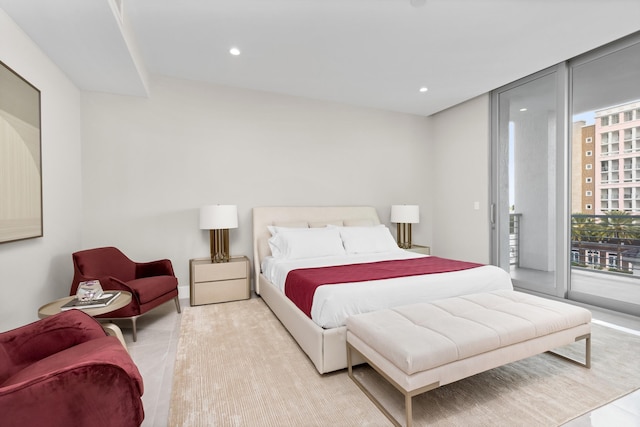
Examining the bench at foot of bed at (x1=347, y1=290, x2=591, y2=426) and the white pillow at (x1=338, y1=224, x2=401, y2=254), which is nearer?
the bench at foot of bed at (x1=347, y1=290, x2=591, y2=426)

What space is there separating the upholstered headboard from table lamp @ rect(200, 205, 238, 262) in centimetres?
40

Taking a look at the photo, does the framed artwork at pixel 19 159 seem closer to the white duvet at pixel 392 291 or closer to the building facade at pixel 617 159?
the white duvet at pixel 392 291

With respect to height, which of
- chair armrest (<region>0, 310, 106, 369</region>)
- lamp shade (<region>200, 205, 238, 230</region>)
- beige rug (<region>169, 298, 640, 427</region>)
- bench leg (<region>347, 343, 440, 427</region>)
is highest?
lamp shade (<region>200, 205, 238, 230</region>)

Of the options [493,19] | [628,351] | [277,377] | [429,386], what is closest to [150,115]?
[277,377]

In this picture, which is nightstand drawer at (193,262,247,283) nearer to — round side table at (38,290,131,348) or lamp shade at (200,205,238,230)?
lamp shade at (200,205,238,230)

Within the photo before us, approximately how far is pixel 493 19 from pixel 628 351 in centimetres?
289

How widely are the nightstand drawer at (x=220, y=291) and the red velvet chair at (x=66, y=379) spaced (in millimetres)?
1975

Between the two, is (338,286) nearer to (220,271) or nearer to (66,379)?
(66,379)

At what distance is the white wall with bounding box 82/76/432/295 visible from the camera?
361 cm

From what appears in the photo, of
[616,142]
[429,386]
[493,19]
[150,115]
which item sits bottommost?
[429,386]

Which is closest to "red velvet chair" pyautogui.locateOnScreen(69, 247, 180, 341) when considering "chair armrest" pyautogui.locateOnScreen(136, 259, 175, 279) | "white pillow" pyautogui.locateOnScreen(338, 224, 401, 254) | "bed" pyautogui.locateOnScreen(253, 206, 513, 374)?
"chair armrest" pyautogui.locateOnScreen(136, 259, 175, 279)

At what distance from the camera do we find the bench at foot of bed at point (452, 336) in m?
1.55

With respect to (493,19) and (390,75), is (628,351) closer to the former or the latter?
(493,19)

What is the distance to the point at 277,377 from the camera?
2070 millimetres
